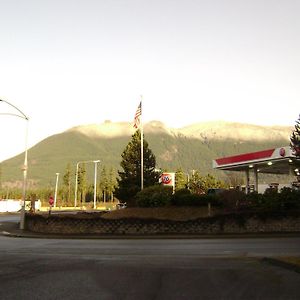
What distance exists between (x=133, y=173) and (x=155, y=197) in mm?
20313

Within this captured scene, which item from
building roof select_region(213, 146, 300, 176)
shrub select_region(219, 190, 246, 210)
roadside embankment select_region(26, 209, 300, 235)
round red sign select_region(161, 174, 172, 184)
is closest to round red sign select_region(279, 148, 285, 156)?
building roof select_region(213, 146, 300, 176)

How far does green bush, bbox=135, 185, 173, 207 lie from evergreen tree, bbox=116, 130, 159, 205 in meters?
16.9

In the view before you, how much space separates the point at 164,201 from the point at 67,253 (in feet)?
59.8

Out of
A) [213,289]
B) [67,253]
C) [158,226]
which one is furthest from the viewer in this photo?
[158,226]

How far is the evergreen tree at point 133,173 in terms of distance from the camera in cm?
Answer: 5359

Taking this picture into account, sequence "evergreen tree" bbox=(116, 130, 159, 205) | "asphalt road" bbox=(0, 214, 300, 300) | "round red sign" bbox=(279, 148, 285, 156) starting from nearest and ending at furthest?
"asphalt road" bbox=(0, 214, 300, 300) < "round red sign" bbox=(279, 148, 285, 156) < "evergreen tree" bbox=(116, 130, 159, 205)

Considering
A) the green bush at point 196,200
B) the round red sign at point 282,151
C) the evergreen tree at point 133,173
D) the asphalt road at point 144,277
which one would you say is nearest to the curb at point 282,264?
the asphalt road at point 144,277

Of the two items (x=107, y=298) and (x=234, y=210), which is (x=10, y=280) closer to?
(x=107, y=298)

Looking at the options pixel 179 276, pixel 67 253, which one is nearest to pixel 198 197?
pixel 67 253

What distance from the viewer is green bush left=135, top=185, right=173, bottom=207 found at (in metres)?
34.8

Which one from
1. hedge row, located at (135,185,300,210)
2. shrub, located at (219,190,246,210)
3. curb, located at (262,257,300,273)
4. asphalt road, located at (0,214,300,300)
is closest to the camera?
asphalt road, located at (0,214,300,300)

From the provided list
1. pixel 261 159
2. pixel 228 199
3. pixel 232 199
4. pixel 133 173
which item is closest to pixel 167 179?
pixel 133 173

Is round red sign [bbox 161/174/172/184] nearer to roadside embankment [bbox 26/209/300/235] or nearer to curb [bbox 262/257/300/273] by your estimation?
roadside embankment [bbox 26/209/300/235]

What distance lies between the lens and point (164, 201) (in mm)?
34594
